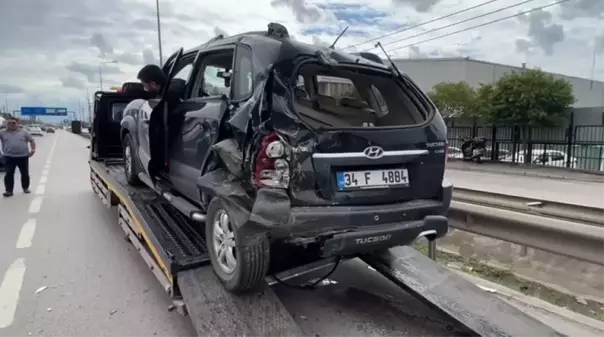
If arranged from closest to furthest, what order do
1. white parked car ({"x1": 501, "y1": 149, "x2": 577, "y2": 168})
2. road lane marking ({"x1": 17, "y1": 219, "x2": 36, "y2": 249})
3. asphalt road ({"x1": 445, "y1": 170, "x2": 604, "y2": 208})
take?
road lane marking ({"x1": 17, "y1": 219, "x2": 36, "y2": 249}), asphalt road ({"x1": 445, "y1": 170, "x2": 604, "y2": 208}), white parked car ({"x1": 501, "y1": 149, "x2": 577, "y2": 168})

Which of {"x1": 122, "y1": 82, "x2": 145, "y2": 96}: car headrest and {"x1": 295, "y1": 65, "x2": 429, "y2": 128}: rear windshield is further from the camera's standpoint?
{"x1": 122, "y1": 82, "x2": 145, "y2": 96}: car headrest

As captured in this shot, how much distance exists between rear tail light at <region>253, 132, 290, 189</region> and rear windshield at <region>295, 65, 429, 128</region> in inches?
15.3

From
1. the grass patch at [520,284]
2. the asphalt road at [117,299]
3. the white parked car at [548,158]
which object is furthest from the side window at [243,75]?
the white parked car at [548,158]

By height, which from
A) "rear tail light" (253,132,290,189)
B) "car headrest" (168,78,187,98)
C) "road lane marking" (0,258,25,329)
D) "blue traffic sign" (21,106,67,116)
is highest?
"blue traffic sign" (21,106,67,116)

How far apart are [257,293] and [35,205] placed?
22.7 ft

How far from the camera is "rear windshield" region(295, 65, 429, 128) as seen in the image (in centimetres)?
338

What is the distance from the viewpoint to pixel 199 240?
14.5 feet

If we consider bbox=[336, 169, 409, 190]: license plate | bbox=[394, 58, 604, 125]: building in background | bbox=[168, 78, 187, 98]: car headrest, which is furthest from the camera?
bbox=[394, 58, 604, 125]: building in background

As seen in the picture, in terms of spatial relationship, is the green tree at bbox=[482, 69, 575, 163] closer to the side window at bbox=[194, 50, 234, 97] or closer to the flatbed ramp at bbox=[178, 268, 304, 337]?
the side window at bbox=[194, 50, 234, 97]

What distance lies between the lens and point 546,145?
1994 centimetres

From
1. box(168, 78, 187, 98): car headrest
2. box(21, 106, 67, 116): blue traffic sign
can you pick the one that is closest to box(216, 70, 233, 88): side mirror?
box(168, 78, 187, 98): car headrest

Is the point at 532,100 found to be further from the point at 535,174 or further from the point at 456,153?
the point at 535,174

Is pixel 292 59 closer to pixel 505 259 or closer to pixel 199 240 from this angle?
pixel 199 240

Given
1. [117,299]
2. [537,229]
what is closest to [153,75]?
[117,299]
